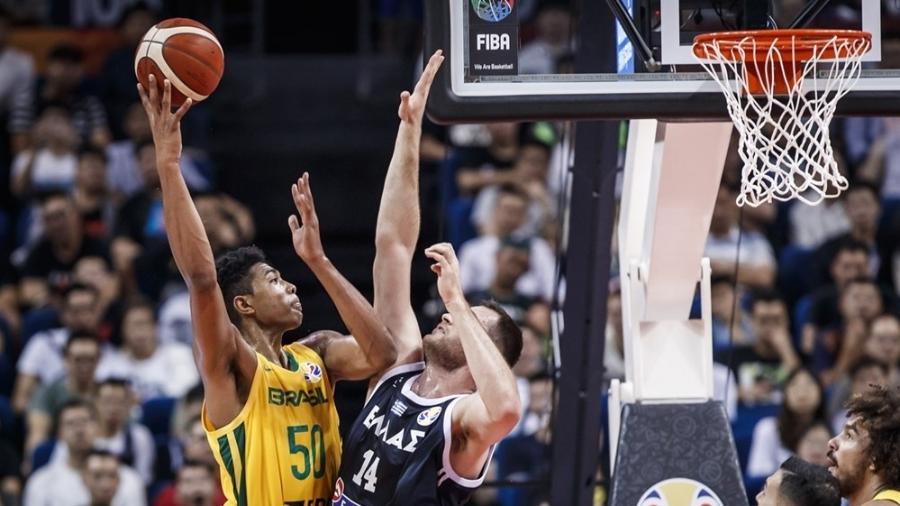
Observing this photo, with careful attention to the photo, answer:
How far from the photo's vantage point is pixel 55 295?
979 cm

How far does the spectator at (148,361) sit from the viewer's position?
9203 millimetres

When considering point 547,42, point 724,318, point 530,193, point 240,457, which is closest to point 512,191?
point 530,193

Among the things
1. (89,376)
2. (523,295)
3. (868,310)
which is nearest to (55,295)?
(89,376)

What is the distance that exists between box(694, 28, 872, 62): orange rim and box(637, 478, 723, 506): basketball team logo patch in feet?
5.72

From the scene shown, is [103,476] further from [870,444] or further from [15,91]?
[870,444]

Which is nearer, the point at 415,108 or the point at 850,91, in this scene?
the point at 850,91

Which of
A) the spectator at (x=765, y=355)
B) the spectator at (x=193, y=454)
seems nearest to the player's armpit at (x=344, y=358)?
the spectator at (x=193, y=454)

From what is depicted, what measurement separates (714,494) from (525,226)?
4301 millimetres

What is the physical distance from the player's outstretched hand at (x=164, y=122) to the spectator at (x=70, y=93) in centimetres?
645

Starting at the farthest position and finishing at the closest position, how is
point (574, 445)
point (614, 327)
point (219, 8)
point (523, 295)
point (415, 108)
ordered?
point (219, 8) → point (523, 295) → point (614, 327) → point (574, 445) → point (415, 108)

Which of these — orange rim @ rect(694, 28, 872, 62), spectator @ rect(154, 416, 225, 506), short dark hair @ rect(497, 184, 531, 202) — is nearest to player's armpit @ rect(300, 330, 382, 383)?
orange rim @ rect(694, 28, 872, 62)

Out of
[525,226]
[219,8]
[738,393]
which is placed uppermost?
[219,8]

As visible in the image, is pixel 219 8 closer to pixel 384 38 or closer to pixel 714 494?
pixel 384 38

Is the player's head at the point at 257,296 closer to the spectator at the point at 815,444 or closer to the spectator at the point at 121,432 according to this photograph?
the spectator at the point at 121,432
